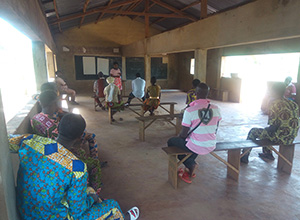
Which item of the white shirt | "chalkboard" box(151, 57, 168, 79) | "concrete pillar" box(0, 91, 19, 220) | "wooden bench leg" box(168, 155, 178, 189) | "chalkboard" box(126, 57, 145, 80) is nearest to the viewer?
"concrete pillar" box(0, 91, 19, 220)

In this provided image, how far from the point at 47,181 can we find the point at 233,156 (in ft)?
7.50

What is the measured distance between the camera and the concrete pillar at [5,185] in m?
1.09

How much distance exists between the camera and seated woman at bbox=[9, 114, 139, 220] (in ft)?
4.14

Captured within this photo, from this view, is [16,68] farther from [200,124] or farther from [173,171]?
[200,124]

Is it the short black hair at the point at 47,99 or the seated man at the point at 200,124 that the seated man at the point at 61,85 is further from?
the seated man at the point at 200,124

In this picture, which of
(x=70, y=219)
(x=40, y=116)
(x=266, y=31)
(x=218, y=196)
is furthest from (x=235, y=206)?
(x=266, y=31)

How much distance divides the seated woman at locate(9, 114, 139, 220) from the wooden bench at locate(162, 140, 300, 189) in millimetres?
1346

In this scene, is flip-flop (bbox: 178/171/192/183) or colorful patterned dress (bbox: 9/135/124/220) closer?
colorful patterned dress (bbox: 9/135/124/220)

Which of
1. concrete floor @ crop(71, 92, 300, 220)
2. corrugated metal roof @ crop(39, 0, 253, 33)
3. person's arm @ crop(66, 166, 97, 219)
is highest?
corrugated metal roof @ crop(39, 0, 253, 33)

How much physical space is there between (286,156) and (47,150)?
3.06 meters

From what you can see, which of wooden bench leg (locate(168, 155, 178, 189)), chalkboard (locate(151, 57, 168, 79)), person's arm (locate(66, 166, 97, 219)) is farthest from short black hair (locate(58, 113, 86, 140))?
chalkboard (locate(151, 57, 168, 79))

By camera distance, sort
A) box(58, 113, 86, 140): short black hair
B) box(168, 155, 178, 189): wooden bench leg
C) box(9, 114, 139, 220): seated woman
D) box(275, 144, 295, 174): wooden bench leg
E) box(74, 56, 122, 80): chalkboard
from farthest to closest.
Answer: box(74, 56, 122, 80): chalkboard → box(275, 144, 295, 174): wooden bench leg → box(168, 155, 178, 189): wooden bench leg → box(58, 113, 86, 140): short black hair → box(9, 114, 139, 220): seated woman

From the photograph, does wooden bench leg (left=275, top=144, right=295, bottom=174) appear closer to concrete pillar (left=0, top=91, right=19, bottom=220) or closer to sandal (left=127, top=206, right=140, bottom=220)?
sandal (left=127, top=206, right=140, bottom=220)

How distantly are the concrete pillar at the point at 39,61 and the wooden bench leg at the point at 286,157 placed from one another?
446cm
